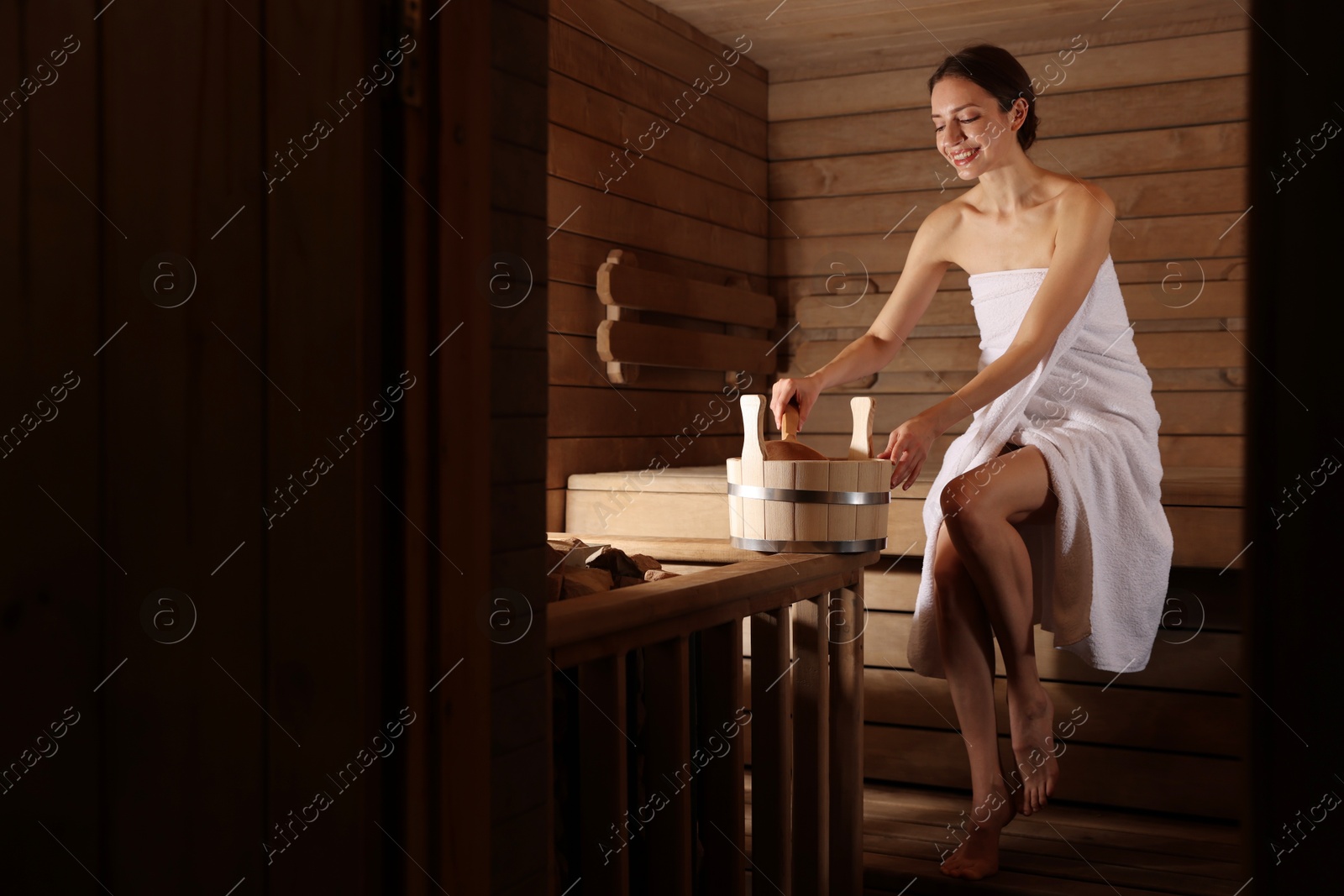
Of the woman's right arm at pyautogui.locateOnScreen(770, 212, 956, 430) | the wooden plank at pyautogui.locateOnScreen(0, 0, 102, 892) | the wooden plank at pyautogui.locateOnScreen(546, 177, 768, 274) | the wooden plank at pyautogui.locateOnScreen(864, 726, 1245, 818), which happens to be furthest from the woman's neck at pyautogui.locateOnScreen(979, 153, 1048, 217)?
the wooden plank at pyautogui.locateOnScreen(0, 0, 102, 892)

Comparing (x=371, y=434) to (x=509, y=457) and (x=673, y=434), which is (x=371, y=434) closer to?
(x=509, y=457)

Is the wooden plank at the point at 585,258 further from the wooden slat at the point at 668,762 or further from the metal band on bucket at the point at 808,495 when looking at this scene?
the wooden slat at the point at 668,762

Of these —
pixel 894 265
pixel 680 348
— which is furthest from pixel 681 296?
pixel 894 265

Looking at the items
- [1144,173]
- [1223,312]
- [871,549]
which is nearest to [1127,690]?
[871,549]

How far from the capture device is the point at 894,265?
3.93 metres

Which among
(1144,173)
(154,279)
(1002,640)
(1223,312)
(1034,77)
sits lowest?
(1002,640)

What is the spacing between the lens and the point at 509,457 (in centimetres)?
112

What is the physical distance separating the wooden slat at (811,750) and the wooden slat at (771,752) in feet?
0.34

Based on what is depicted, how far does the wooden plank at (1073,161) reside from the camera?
3541mm

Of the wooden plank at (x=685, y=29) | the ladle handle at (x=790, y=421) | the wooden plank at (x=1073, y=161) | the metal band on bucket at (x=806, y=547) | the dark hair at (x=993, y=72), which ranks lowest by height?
the metal band on bucket at (x=806, y=547)

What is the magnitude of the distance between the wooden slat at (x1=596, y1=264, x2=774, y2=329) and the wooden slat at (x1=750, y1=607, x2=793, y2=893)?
151 centimetres

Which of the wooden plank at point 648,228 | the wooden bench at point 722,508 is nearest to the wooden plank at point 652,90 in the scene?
the wooden plank at point 648,228

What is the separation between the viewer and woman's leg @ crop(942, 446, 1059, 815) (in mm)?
2125

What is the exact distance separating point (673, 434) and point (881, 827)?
1.45m
